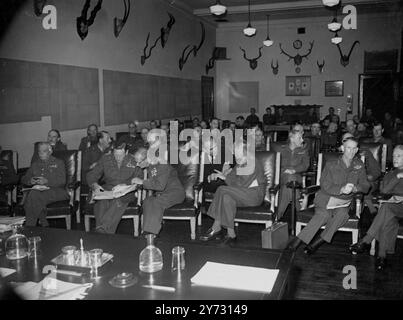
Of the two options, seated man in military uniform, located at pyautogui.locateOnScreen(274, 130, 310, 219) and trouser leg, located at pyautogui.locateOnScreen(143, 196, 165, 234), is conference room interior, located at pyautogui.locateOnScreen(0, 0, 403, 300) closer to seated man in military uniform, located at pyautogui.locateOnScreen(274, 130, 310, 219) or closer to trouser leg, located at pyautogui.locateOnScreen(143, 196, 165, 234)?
trouser leg, located at pyautogui.locateOnScreen(143, 196, 165, 234)

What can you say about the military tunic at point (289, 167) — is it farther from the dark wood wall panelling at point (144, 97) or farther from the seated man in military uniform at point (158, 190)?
the dark wood wall panelling at point (144, 97)

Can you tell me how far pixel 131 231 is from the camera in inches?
214

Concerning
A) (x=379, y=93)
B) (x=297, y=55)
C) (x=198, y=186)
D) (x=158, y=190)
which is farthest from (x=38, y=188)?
(x=379, y=93)

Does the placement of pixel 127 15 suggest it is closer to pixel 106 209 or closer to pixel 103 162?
pixel 103 162

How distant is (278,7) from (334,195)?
1059cm

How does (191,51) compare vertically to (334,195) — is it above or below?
above

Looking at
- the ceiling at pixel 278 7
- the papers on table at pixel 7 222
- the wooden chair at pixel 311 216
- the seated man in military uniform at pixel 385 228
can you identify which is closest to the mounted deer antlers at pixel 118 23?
the ceiling at pixel 278 7

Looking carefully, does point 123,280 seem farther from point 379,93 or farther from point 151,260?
point 379,93

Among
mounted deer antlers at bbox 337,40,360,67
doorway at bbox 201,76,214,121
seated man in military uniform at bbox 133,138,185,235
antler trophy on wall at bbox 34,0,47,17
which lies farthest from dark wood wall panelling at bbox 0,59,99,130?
mounted deer antlers at bbox 337,40,360,67

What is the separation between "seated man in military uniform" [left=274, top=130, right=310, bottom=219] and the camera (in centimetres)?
543

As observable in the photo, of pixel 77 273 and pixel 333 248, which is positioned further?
pixel 333 248

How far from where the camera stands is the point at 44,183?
4.99 metres
